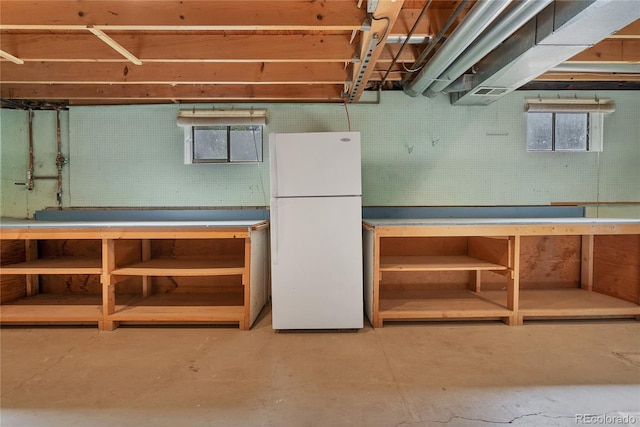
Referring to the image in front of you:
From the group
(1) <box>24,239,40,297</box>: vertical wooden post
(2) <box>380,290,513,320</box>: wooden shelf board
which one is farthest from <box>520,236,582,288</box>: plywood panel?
(1) <box>24,239,40,297</box>: vertical wooden post

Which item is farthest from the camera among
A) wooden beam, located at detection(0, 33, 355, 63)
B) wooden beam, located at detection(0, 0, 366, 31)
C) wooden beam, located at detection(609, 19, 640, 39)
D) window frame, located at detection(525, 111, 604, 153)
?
window frame, located at detection(525, 111, 604, 153)

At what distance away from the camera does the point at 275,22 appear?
5.80 feet

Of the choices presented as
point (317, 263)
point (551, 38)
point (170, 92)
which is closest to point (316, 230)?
point (317, 263)

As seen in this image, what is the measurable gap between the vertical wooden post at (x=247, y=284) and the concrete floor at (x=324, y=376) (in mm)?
91

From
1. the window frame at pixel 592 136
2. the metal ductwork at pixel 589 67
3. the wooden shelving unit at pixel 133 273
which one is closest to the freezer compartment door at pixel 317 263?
the wooden shelving unit at pixel 133 273

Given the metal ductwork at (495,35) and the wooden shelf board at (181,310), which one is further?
the wooden shelf board at (181,310)

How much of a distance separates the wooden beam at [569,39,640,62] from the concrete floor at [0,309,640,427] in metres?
2.11

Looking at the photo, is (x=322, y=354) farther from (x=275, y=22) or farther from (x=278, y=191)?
(x=275, y=22)

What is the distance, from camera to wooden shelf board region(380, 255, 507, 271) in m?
2.50

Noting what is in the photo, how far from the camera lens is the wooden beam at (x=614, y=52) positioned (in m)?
2.31

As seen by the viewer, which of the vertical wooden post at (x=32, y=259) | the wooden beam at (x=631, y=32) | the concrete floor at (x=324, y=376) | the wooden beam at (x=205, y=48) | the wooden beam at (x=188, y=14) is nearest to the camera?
the concrete floor at (x=324, y=376)

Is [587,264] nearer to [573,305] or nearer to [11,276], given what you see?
[573,305]

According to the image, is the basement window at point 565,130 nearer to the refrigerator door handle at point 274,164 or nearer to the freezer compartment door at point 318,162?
the freezer compartment door at point 318,162

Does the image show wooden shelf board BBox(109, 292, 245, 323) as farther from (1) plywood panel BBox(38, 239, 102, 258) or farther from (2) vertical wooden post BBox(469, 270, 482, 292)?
(2) vertical wooden post BBox(469, 270, 482, 292)
